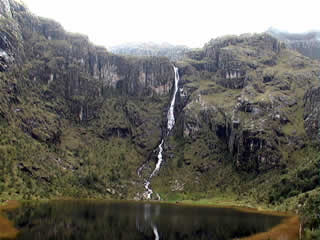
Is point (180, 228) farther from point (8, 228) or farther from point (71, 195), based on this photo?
point (71, 195)

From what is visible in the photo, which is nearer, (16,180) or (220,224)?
(220,224)

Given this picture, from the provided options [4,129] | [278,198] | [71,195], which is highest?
[4,129]

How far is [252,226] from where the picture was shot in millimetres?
86312

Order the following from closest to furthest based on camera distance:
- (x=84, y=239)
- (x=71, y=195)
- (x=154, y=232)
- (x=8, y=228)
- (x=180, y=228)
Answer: (x=84, y=239)
(x=8, y=228)
(x=154, y=232)
(x=180, y=228)
(x=71, y=195)

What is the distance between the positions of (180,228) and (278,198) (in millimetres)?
91844

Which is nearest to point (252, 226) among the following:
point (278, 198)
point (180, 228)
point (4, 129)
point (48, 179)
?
point (180, 228)

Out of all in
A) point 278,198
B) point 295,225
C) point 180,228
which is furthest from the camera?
point 278,198

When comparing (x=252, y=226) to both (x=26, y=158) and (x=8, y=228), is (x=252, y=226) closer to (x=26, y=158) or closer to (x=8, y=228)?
(x=8, y=228)

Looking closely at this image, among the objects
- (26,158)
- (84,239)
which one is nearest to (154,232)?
(84,239)

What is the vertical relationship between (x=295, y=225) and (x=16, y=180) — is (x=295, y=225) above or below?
above

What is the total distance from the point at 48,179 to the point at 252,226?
126m

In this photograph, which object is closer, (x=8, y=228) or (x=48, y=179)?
(x=8, y=228)

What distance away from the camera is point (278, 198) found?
158 metres

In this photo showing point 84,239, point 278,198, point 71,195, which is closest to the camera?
point 84,239
